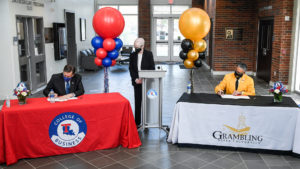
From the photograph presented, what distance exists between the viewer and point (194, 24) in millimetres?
5031

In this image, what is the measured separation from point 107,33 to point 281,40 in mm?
5566

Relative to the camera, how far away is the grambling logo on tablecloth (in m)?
4.38

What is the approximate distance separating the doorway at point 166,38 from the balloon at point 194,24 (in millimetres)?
11079

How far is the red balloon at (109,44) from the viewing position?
531cm

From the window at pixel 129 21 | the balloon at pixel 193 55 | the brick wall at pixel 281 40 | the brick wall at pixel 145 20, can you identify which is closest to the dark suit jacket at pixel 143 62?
the balloon at pixel 193 55

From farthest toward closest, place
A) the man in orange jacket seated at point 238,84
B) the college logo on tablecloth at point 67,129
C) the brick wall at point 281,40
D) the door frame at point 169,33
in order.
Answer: the door frame at point 169,33 → the brick wall at point 281,40 → the man in orange jacket seated at point 238,84 → the college logo on tablecloth at point 67,129

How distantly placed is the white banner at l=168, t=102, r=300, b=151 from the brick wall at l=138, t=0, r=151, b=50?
458 inches

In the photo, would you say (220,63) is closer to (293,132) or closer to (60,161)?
(293,132)

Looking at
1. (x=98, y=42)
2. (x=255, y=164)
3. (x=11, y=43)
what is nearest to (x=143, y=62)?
(x=98, y=42)

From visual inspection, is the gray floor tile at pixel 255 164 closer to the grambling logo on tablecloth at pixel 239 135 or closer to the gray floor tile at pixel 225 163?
the gray floor tile at pixel 225 163

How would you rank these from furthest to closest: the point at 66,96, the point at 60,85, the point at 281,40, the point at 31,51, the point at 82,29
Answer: the point at 82,29, the point at 281,40, the point at 31,51, the point at 60,85, the point at 66,96

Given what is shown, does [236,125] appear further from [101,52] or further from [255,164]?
[101,52]

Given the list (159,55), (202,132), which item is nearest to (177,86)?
(202,132)

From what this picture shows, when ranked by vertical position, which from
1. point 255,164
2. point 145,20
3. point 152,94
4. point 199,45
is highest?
point 145,20
